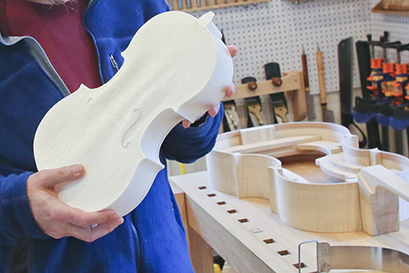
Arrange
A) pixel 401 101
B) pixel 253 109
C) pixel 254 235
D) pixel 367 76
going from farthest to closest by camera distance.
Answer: pixel 253 109, pixel 367 76, pixel 401 101, pixel 254 235

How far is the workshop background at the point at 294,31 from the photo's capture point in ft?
7.97

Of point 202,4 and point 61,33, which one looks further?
point 202,4

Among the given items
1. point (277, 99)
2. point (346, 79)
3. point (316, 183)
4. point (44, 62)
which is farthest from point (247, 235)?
point (346, 79)

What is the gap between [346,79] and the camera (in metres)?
2.38

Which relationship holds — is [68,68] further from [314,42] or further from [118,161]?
[314,42]

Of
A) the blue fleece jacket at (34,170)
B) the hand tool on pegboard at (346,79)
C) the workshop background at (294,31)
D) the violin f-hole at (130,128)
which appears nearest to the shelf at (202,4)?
the workshop background at (294,31)

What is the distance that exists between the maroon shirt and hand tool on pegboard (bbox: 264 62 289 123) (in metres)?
1.61

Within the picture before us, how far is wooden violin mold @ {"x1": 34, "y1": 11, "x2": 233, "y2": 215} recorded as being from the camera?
64 cm


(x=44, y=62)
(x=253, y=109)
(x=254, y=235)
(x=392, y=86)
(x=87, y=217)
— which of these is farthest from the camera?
(x=253, y=109)

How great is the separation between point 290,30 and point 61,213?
6.67 feet

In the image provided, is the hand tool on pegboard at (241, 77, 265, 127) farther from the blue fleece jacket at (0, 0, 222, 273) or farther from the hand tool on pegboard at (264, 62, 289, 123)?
the blue fleece jacket at (0, 0, 222, 273)

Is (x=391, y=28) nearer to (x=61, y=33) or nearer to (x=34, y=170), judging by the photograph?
(x=61, y=33)

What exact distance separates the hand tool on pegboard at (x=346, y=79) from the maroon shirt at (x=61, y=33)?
177cm

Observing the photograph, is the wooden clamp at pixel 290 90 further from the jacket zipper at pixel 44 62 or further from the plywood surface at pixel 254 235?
the jacket zipper at pixel 44 62
